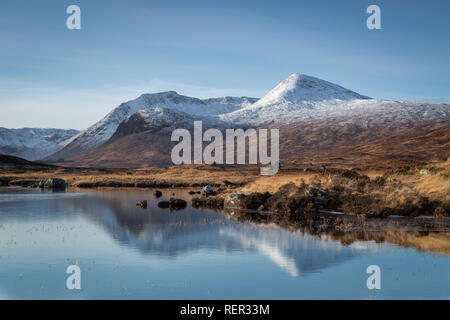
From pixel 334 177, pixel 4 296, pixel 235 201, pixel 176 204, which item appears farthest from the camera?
pixel 176 204

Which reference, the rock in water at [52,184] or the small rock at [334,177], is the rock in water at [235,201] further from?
the rock in water at [52,184]

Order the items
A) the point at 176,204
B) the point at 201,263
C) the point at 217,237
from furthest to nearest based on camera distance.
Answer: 1. the point at 176,204
2. the point at 217,237
3. the point at 201,263

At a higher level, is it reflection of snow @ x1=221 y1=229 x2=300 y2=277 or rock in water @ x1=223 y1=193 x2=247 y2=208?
rock in water @ x1=223 y1=193 x2=247 y2=208

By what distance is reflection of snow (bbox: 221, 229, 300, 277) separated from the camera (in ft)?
62.1

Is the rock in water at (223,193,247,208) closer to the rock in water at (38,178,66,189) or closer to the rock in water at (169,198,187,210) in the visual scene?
the rock in water at (169,198,187,210)

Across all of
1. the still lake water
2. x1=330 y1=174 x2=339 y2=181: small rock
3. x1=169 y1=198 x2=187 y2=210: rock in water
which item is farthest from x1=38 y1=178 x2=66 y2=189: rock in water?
x1=330 y1=174 x2=339 y2=181: small rock

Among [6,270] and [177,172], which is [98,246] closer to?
[6,270]

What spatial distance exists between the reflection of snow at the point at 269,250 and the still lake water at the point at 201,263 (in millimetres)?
40

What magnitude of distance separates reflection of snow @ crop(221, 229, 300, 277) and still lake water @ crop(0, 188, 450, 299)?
0.04 metres

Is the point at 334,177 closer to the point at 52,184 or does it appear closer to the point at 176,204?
the point at 176,204

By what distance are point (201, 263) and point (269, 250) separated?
4.12 m

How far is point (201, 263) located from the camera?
19.7 metres

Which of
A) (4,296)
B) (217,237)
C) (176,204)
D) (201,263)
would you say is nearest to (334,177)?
(176,204)
